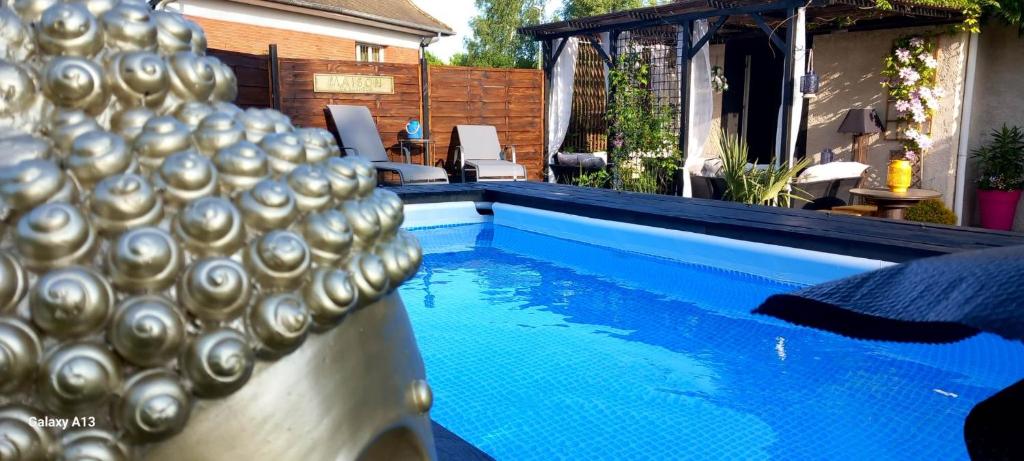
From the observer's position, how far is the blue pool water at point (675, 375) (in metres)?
3.09

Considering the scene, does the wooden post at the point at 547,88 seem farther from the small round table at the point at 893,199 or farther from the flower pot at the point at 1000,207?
the flower pot at the point at 1000,207

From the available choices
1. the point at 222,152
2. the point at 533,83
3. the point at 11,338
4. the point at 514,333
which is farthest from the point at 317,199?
the point at 533,83

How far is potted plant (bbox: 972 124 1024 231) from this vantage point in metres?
8.92

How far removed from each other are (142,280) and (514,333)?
4.23 m

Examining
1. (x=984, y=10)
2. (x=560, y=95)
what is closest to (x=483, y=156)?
(x=560, y=95)

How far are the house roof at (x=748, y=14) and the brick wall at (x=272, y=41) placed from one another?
304 inches

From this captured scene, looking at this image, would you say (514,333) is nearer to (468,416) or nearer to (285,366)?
(468,416)

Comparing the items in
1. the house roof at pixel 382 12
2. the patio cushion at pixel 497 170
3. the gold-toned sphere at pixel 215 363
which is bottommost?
the patio cushion at pixel 497 170

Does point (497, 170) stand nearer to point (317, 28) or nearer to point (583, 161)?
point (583, 161)

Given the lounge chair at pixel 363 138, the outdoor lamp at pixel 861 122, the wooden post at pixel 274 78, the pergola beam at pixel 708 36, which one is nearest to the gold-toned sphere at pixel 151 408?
the lounge chair at pixel 363 138

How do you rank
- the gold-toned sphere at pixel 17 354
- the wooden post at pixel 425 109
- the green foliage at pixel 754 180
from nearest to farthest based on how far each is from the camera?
1. the gold-toned sphere at pixel 17 354
2. the green foliage at pixel 754 180
3. the wooden post at pixel 425 109

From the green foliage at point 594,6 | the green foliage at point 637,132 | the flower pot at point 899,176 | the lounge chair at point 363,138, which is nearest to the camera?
the flower pot at point 899,176

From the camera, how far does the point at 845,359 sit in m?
4.09

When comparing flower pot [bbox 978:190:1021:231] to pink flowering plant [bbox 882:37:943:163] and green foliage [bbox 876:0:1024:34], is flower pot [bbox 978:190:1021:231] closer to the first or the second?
pink flowering plant [bbox 882:37:943:163]
